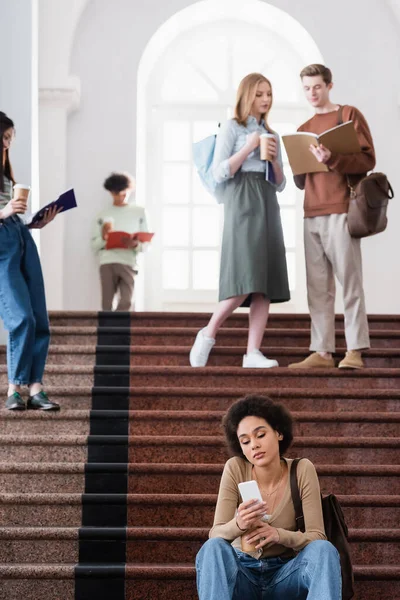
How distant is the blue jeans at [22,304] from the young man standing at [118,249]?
2859 mm

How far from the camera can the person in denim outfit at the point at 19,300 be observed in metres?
5.31

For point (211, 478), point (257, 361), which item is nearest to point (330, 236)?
point (257, 361)

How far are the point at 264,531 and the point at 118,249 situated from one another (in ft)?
17.0

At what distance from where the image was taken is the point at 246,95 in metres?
5.95

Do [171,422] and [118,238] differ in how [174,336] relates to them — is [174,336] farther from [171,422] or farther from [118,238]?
[118,238]

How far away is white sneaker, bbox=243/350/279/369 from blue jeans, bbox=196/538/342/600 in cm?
229

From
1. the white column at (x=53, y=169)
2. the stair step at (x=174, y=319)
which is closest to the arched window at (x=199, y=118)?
the white column at (x=53, y=169)

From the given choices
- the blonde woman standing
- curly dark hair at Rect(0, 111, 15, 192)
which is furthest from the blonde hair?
curly dark hair at Rect(0, 111, 15, 192)

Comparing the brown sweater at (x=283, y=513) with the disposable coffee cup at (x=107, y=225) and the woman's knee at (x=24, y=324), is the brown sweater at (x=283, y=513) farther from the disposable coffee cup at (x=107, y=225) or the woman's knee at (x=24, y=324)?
the disposable coffee cup at (x=107, y=225)

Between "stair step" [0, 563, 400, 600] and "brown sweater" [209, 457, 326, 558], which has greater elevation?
"brown sweater" [209, 457, 326, 558]

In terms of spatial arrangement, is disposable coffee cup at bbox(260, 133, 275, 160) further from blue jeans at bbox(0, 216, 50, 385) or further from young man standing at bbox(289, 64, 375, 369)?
blue jeans at bbox(0, 216, 50, 385)

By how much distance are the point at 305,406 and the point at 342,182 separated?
129cm

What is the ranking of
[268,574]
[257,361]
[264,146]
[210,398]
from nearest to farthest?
[268,574]
[210,398]
[264,146]
[257,361]

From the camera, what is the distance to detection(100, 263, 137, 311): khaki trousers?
8.48 m
